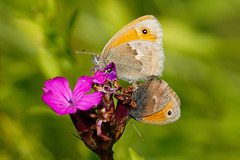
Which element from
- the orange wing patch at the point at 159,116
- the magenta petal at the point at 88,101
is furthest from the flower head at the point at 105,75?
the orange wing patch at the point at 159,116

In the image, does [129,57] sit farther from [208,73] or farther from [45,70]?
[208,73]

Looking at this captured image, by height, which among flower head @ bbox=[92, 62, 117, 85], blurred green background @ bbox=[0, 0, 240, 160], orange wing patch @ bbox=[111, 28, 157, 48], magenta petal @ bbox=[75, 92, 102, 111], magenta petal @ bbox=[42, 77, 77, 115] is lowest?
blurred green background @ bbox=[0, 0, 240, 160]

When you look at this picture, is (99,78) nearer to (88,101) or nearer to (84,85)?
(84,85)

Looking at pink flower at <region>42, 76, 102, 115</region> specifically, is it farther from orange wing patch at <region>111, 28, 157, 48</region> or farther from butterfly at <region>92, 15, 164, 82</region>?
orange wing patch at <region>111, 28, 157, 48</region>

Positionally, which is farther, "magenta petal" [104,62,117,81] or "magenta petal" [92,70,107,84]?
"magenta petal" [104,62,117,81]

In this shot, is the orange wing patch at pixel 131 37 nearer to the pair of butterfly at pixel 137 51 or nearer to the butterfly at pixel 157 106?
the pair of butterfly at pixel 137 51

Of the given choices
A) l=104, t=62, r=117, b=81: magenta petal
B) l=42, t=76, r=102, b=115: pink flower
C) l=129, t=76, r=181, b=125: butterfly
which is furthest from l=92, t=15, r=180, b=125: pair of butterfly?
l=42, t=76, r=102, b=115: pink flower

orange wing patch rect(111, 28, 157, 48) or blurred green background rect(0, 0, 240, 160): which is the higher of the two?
orange wing patch rect(111, 28, 157, 48)

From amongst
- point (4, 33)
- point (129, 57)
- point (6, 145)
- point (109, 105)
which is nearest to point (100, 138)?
point (109, 105)
